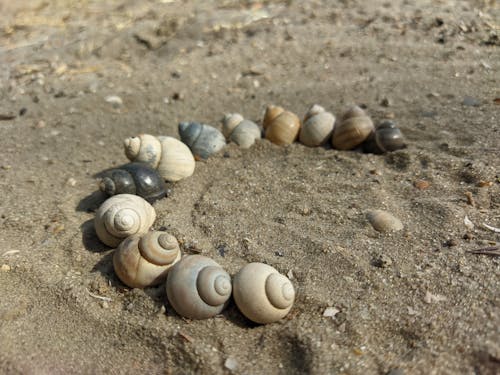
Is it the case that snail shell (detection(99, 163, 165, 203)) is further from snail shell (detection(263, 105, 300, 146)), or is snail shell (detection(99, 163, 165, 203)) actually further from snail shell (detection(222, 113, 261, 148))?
snail shell (detection(263, 105, 300, 146))

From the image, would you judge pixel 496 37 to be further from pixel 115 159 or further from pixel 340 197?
pixel 115 159

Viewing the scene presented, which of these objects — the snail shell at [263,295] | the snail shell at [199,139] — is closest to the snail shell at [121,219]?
the snail shell at [263,295]

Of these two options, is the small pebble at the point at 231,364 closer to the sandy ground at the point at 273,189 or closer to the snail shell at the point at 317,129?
the sandy ground at the point at 273,189

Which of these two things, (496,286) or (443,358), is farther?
(496,286)

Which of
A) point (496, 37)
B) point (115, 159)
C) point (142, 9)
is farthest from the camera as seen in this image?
point (142, 9)

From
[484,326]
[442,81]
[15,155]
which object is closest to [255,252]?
[484,326]

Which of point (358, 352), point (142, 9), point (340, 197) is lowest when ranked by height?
point (142, 9)

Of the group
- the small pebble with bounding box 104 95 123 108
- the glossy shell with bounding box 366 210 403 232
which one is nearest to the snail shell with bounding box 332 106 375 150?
the glossy shell with bounding box 366 210 403 232

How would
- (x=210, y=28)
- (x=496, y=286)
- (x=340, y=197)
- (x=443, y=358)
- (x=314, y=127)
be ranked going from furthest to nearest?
(x=210, y=28), (x=314, y=127), (x=340, y=197), (x=496, y=286), (x=443, y=358)
